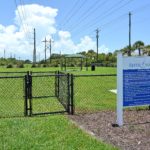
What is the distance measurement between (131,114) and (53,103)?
12.7 ft

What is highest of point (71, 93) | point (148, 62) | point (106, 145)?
point (148, 62)

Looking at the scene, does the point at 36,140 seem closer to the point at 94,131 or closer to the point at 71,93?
the point at 94,131

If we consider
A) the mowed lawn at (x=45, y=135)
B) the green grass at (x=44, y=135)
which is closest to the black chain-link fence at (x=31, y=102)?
the mowed lawn at (x=45, y=135)

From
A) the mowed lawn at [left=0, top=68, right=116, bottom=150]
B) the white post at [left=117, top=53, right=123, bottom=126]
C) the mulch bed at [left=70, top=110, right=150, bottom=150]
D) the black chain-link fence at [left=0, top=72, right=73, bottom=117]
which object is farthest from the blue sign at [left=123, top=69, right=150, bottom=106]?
the black chain-link fence at [left=0, top=72, right=73, bottom=117]

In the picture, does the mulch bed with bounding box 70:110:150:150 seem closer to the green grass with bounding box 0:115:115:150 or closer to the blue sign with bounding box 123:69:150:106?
the green grass with bounding box 0:115:115:150

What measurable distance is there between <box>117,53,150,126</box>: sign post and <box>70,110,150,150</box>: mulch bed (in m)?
0.45

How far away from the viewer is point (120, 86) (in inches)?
382

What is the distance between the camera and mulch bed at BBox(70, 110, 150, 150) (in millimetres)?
7703

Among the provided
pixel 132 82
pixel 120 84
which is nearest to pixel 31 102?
pixel 120 84

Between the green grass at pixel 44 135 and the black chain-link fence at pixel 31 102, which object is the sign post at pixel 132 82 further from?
the black chain-link fence at pixel 31 102

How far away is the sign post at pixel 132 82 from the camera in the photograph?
31.7 ft

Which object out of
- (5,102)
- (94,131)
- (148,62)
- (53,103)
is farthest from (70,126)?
(5,102)

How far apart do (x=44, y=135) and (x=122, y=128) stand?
2111mm

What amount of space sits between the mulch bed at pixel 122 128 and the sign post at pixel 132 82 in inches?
17.9
